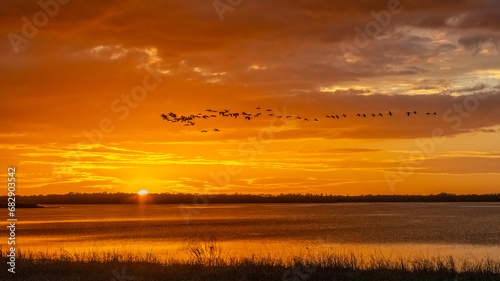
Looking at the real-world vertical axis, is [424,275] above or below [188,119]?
below

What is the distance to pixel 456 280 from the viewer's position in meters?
24.1

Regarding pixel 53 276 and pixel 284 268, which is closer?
pixel 53 276

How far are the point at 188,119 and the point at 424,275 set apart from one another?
16774mm

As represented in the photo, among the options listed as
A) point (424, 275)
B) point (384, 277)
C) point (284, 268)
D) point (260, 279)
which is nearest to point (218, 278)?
point (260, 279)

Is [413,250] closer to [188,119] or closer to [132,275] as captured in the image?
[188,119]

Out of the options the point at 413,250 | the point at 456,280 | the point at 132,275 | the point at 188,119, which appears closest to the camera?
the point at 456,280

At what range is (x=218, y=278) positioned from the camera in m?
24.5

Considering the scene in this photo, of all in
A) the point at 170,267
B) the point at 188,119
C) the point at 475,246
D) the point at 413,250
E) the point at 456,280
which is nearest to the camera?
the point at 456,280

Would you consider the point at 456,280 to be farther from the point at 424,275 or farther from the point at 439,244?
the point at 439,244

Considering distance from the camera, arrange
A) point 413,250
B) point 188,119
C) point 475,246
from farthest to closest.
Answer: point 475,246 → point 413,250 → point 188,119

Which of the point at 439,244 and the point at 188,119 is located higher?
the point at 188,119

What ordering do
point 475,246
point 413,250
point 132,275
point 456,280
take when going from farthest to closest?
point 475,246
point 413,250
point 132,275
point 456,280

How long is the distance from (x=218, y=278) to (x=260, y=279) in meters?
1.75

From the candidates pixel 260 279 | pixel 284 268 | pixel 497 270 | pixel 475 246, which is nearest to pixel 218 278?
pixel 260 279
